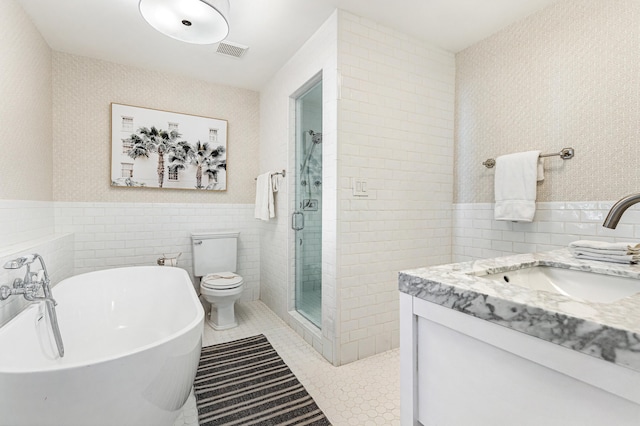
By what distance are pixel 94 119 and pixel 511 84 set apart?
346 cm

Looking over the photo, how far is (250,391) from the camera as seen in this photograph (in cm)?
179

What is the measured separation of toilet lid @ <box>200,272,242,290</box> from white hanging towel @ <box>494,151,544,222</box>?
2147mm

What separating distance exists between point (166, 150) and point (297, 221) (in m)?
1.50

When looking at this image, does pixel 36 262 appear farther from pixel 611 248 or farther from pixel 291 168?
pixel 611 248

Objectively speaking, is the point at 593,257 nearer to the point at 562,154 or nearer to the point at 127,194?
the point at 562,154

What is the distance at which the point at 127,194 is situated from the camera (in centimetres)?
287

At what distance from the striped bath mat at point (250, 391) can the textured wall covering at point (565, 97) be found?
76.5 inches

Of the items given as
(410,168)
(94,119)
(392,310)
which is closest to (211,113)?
(94,119)

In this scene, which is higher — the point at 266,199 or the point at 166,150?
the point at 166,150

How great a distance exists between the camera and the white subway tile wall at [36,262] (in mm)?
1396

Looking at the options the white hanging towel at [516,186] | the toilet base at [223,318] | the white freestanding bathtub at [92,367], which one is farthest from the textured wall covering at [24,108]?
the white hanging towel at [516,186]

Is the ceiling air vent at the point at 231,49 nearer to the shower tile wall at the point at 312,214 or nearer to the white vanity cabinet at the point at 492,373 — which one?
the shower tile wall at the point at 312,214

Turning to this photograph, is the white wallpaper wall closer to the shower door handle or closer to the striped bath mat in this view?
the shower door handle

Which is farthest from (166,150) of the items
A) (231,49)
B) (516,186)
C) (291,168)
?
(516,186)
